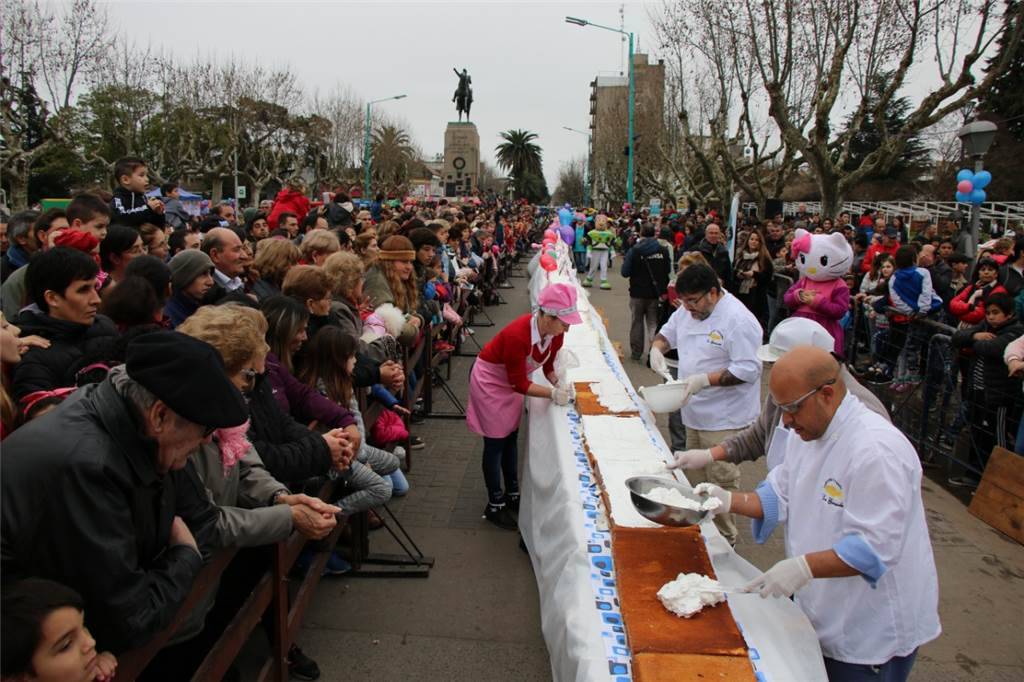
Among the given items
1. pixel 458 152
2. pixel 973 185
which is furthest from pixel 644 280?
pixel 458 152

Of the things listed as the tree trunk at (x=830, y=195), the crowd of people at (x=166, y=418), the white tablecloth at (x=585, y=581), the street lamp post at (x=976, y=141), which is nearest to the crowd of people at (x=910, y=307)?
the street lamp post at (x=976, y=141)

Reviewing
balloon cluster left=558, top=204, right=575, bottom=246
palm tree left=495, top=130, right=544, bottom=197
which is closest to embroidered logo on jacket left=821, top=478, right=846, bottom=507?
balloon cluster left=558, top=204, right=575, bottom=246

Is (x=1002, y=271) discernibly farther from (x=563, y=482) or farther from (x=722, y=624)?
(x=722, y=624)

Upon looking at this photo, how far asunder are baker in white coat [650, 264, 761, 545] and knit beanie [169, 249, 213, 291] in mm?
3288

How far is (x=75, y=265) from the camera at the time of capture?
3.66 meters

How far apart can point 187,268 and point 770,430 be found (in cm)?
372

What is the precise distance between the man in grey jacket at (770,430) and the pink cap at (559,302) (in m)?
1.47

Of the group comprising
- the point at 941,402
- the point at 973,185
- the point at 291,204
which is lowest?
the point at 941,402

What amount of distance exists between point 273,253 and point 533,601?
3.28 m

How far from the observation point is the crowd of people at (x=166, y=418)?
1.97 metres

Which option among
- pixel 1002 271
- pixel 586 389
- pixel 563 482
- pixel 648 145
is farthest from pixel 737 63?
pixel 648 145

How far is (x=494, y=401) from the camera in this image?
543cm

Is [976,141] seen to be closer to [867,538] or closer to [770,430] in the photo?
[770,430]

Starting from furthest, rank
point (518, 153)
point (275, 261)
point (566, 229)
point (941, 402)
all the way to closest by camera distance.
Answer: point (518, 153) → point (566, 229) → point (941, 402) → point (275, 261)
